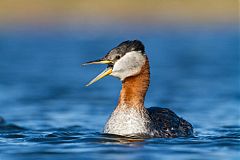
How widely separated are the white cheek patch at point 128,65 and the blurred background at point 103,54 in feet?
8.95

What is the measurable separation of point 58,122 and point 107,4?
40341mm

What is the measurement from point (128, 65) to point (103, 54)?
71.2 feet

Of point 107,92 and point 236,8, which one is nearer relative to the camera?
point 107,92

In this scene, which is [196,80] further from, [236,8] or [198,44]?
[236,8]

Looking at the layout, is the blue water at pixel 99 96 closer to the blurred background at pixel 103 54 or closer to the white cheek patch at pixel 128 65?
the blurred background at pixel 103 54

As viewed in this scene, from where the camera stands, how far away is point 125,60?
13.5 m

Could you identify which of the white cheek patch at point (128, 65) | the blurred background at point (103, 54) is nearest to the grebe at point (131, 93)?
the white cheek patch at point (128, 65)

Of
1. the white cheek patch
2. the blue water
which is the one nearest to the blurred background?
the blue water

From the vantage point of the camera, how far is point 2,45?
40562mm

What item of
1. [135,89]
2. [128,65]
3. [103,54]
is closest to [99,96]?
[135,89]

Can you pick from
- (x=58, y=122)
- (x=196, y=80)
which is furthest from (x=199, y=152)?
(x=196, y=80)

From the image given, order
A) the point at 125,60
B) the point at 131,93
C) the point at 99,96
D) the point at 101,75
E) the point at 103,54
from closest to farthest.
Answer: the point at 101,75
the point at 125,60
the point at 131,93
the point at 99,96
the point at 103,54

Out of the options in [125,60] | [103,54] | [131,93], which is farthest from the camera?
[103,54]

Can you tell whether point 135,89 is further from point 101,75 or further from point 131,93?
point 101,75
